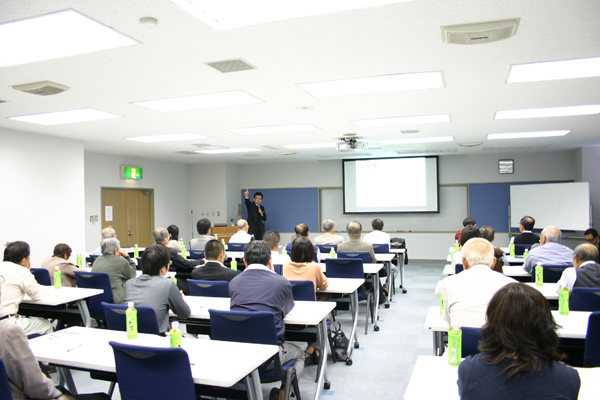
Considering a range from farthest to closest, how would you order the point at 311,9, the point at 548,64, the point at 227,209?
1. the point at 227,209
2. the point at 548,64
3. the point at 311,9

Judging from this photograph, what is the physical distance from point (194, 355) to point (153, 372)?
30 cm

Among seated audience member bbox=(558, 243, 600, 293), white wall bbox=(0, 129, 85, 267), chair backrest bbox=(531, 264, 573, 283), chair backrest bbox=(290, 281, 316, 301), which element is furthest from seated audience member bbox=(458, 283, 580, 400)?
white wall bbox=(0, 129, 85, 267)

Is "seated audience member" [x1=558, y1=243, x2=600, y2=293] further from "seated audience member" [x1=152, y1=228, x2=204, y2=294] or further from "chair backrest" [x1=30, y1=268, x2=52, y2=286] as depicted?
"chair backrest" [x1=30, y1=268, x2=52, y2=286]

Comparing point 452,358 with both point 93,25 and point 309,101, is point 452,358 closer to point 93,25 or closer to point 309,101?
point 93,25

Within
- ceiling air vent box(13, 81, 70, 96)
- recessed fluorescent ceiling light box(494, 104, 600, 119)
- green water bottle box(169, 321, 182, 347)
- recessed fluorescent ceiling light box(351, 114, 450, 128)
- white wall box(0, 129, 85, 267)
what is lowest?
green water bottle box(169, 321, 182, 347)

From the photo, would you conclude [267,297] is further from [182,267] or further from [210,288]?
[182,267]

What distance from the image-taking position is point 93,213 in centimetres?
941

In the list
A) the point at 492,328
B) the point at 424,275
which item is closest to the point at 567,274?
the point at 492,328

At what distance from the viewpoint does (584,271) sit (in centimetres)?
348

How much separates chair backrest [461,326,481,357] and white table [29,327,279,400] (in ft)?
3.10

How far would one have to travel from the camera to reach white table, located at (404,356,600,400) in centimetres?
179

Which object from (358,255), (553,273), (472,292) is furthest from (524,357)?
(358,255)

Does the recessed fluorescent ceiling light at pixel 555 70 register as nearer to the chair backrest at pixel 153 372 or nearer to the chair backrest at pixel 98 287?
the chair backrest at pixel 153 372

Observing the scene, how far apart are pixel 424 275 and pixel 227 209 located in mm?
5681
